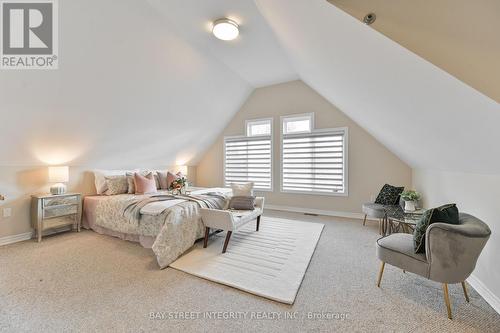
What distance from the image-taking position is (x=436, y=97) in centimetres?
140

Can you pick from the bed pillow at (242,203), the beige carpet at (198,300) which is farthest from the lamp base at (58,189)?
the bed pillow at (242,203)

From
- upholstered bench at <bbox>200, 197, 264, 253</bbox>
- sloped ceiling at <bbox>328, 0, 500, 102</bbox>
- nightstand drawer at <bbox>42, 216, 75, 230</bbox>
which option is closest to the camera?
sloped ceiling at <bbox>328, 0, 500, 102</bbox>

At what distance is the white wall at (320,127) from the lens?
4.16m

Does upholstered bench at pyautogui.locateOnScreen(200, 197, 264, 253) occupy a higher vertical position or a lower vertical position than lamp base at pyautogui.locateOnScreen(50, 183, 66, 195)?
lower

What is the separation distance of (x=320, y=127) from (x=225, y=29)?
2.91m

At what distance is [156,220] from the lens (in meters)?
2.74

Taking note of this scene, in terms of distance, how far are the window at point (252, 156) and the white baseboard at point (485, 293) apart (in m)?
3.74

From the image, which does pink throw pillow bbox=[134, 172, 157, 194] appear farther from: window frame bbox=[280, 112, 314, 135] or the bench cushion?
window frame bbox=[280, 112, 314, 135]

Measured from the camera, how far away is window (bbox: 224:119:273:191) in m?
5.33

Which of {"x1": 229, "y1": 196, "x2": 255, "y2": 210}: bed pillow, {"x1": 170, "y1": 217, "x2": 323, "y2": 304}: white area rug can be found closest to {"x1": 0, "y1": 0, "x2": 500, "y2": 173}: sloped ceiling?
{"x1": 170, "y1": 217, "x2": 323, "y2": 304}: white area rug

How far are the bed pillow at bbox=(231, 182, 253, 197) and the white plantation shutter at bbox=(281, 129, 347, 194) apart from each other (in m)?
1.64

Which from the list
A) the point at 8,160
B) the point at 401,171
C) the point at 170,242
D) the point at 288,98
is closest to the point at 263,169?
the point at 288,98

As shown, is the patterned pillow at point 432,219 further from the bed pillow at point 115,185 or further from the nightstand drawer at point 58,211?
the nightstand drawer at point 58,211

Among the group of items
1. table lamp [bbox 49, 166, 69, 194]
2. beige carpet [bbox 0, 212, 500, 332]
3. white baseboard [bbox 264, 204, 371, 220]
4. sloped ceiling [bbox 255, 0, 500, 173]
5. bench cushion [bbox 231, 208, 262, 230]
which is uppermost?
sloped ceiling [bbox 255, 0, 500, 173]
